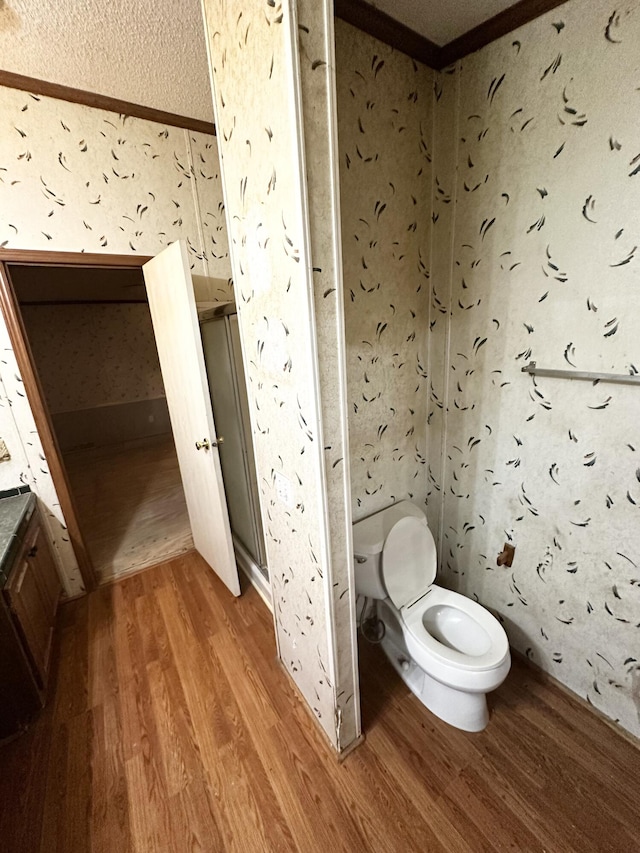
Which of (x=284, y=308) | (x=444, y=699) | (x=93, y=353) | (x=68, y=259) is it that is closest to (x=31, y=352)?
(x=68, y=259)

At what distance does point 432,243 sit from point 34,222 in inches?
74.5

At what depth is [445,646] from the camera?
4.56 feet

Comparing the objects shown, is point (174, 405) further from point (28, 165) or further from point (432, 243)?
point (432, 243)

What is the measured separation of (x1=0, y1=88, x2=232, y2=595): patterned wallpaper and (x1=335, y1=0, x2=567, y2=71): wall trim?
3.91 ft

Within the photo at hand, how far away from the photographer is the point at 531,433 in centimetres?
135

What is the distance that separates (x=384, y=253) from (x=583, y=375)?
853 mm

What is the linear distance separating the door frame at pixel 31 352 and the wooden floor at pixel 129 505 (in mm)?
407

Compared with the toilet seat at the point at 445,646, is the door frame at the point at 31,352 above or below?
above

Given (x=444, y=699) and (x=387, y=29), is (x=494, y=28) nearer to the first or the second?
(x=387, y=29)

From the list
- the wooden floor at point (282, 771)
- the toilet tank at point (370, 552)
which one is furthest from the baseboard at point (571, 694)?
the toilet tank at point (370, 552)

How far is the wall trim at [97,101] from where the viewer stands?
152 centimetres

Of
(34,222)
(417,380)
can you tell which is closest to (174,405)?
(34,222)

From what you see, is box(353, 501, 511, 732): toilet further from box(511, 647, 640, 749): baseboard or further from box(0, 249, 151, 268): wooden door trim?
box(0, 249, 151, 268): wooden door trim

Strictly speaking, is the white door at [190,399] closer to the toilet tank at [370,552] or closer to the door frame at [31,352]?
the door frame at [31,352]
